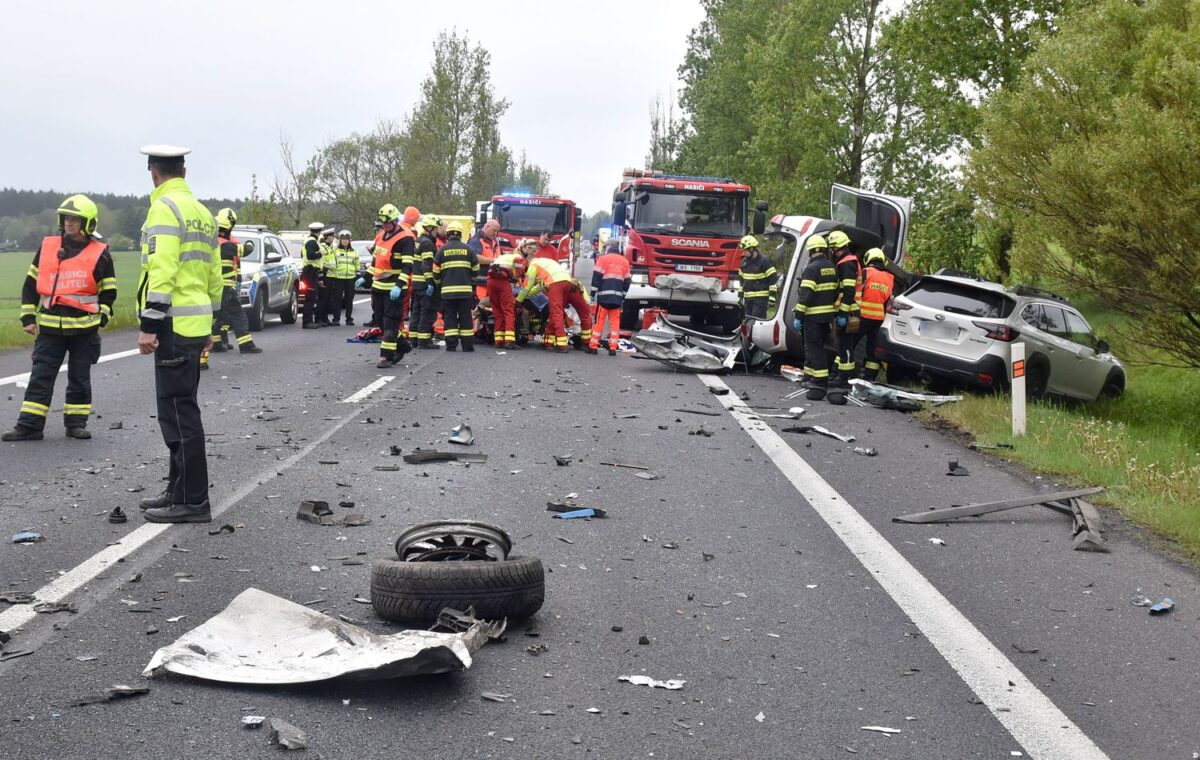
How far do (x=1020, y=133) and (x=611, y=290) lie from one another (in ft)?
21.9

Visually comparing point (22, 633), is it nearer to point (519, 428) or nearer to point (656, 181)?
point (519, 428)

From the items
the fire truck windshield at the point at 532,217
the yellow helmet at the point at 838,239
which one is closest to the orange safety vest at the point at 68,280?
the yellow helmet at the point at 838,239

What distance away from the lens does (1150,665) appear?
505cm

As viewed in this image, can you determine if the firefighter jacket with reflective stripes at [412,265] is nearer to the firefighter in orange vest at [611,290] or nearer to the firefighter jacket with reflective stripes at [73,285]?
the firefighter in orange vest at [611,290]

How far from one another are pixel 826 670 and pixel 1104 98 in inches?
520

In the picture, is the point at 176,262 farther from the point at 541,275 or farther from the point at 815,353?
the point at 541,275

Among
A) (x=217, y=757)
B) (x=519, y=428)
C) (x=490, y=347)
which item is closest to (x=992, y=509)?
(x=519, y=428)

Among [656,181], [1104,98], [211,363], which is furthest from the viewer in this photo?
[656,181]

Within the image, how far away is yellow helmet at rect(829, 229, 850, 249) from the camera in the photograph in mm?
15125

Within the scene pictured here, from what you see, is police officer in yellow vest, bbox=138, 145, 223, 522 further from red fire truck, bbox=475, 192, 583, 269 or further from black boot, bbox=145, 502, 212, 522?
red fire truck, bbox=475, 192, 583, 269

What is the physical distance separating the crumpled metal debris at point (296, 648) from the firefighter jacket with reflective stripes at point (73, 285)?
6185 mm

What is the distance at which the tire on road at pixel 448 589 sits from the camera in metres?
5.02

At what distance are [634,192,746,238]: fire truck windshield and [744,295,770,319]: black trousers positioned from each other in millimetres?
5212

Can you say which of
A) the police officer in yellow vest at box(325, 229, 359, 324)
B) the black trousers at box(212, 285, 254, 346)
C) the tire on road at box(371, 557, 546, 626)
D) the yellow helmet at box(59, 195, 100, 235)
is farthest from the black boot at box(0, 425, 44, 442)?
the police officer in yellow vest at box(325, 229, 359, 324)
